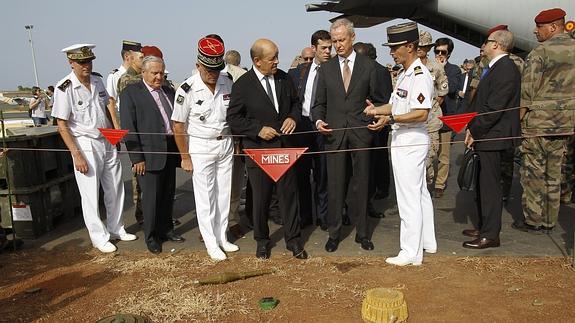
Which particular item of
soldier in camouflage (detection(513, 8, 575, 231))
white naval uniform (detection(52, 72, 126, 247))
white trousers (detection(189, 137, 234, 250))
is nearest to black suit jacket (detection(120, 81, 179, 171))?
white naval uniform (detection(52, 72, 126, 247))

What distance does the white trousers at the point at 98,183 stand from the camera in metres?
5.10

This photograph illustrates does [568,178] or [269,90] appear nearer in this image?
[269,90]

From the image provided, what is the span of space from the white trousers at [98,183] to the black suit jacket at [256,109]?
64.0 inches

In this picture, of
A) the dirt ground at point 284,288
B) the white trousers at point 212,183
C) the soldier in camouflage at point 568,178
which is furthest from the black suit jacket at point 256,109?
the soldier in camouflage at point 568,178

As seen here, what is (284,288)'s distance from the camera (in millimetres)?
4023

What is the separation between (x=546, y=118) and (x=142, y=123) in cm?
448

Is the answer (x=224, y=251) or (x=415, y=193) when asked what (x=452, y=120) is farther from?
(x=224, y=251)

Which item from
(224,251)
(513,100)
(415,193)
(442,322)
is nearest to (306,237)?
(224,251)

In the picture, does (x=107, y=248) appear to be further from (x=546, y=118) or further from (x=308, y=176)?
(x=546, y=118)

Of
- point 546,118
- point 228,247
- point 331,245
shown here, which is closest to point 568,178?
point 546,118

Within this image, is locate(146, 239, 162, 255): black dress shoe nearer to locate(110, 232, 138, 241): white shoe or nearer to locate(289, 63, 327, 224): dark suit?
locate(110, 232, 138, 241): white shoe

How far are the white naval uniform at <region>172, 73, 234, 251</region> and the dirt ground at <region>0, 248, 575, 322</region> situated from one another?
0.59 meters

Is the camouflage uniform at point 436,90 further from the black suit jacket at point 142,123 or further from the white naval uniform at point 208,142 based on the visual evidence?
the black suit jacket at point 142,123

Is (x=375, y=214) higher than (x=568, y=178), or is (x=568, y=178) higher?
(x=568, y=178)
